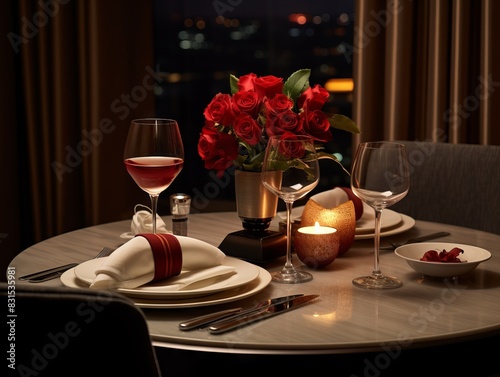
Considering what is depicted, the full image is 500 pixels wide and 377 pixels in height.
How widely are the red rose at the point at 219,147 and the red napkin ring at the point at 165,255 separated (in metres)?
0.25

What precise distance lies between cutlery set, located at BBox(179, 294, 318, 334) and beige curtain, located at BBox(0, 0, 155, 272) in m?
1.80

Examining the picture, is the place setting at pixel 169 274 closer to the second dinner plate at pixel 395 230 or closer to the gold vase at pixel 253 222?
the gold vase at pixel 253 222

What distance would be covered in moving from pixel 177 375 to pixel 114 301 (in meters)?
0.62

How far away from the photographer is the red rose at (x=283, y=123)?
1309mm

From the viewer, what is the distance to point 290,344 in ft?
3.04

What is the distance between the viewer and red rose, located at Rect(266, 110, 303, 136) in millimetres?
1309

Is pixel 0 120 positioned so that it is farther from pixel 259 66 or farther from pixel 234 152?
pixel 234 152

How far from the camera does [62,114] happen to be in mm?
2713

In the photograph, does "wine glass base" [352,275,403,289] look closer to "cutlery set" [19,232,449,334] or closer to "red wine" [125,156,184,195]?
"cutlery set" [19,232,449,334]

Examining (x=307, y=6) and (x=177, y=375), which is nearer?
(x=177, y=375)

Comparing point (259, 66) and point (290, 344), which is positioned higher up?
point (259, 66)

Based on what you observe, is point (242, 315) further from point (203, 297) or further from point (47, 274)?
point (47, 274)

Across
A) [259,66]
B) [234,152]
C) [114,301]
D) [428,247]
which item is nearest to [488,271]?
[428,247]

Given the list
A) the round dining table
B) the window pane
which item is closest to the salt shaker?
the round dining table
